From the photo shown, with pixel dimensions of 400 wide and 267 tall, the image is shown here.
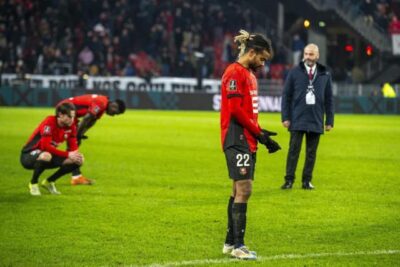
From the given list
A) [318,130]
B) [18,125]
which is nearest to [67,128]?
[318,130]

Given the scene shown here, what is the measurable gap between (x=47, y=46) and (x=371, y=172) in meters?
30.9

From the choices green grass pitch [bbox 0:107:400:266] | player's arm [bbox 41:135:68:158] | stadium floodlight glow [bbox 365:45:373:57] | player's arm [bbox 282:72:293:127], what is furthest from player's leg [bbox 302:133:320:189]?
stadium floodlight glow [bbox 365:45:373:57]

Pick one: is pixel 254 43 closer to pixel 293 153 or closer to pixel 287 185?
pixel 293 153

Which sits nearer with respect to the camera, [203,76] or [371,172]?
[371,172]

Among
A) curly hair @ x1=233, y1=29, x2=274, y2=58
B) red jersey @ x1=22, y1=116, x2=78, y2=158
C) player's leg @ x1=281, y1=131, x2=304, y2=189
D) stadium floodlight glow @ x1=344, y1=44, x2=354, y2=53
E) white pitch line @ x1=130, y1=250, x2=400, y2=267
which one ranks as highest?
curly hair @ x1=233, y1=29, x2=274, y2=58

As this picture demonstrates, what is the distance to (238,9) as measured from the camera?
49906 millimetres

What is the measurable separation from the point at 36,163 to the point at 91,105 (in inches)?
81.0

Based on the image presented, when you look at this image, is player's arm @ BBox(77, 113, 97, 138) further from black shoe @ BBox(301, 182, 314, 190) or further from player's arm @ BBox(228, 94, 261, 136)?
player's arm @ BBox(228, 94, 261, 136)

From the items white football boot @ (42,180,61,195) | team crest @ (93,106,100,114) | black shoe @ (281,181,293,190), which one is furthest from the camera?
team crest @ (93,106,100,114)

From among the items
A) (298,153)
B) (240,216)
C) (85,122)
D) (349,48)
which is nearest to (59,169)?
(85,122)

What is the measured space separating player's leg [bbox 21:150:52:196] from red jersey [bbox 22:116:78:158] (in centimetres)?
8

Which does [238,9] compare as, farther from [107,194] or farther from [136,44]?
[107,194]

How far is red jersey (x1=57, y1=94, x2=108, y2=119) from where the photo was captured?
50.3 ft

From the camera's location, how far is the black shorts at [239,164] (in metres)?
8.88
